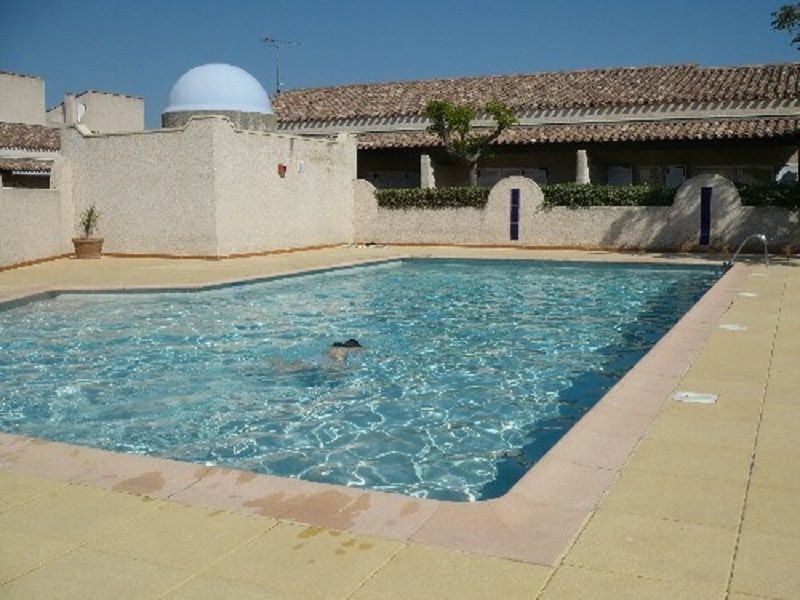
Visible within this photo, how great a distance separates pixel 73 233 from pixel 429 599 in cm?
2165

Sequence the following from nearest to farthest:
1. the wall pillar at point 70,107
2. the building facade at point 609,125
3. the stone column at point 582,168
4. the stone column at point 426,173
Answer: the stone column at point 582,168
the building facade at point 609,125
the stone column at point 426,173
the wall pillar at point 70,107

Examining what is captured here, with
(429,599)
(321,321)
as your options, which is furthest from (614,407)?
(321,321)

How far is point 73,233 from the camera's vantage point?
72.9 feet

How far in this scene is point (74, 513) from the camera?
417cm

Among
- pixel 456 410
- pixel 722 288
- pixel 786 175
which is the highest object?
pixel 786 175

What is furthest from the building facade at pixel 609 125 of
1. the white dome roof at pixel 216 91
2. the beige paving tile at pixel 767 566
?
the beige paving tile at pixel 767 566

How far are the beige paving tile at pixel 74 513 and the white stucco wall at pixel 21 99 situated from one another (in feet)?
142

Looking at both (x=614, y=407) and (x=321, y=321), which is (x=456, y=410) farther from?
(x=321, y=321)

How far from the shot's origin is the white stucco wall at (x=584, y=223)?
22359 mm

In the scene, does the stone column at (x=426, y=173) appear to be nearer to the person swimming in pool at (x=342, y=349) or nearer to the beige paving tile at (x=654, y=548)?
the person swimming in pool at (x=342, y=349)

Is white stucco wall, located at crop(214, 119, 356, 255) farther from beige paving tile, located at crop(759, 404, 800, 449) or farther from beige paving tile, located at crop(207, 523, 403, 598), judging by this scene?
beige paving tile, located at crop(207, 523, 403, 598)

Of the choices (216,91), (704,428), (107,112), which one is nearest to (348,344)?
(704,428)

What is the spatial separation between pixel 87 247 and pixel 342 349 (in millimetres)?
13621

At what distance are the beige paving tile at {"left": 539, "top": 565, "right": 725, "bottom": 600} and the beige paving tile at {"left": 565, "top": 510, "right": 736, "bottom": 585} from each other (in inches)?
2.1
